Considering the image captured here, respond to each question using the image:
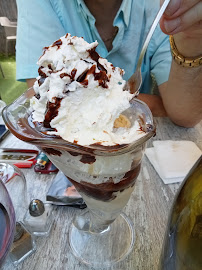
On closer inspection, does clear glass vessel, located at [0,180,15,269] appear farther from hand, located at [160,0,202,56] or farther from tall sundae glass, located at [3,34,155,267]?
hand, located at [160,0,202,56]

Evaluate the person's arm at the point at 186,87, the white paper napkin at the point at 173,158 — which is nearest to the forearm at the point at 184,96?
the person's arm at the point at 186,87

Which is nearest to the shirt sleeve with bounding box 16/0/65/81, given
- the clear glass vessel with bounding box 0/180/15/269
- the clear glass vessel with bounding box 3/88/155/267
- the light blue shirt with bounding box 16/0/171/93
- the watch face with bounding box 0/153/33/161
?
the light blue shirt with bounding box 16/0/171/93

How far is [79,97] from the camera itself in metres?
0.35

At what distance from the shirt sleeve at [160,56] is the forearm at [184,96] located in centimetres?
12

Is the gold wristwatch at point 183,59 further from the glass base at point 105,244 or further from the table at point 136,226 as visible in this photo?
the glass base at point 105,244

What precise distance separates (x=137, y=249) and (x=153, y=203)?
11 cm

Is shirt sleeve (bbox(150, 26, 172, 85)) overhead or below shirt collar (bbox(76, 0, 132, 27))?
below

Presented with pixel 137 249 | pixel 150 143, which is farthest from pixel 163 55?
pixel 137 249

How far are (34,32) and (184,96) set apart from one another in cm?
56

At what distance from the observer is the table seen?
0.40 m

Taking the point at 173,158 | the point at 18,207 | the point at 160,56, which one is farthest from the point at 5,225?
the point at 160,56

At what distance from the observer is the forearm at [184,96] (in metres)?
0.72

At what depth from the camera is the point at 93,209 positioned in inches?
16.0

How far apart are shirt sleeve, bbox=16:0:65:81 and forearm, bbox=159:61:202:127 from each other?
0.44m
